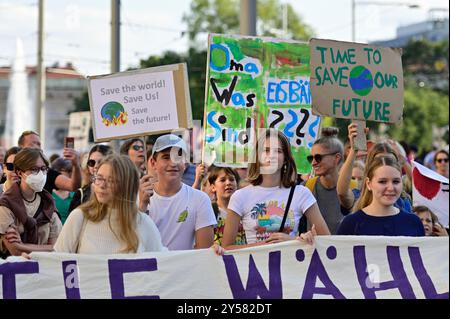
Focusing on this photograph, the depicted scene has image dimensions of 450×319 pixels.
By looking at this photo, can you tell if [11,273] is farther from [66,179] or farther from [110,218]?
[66,179]

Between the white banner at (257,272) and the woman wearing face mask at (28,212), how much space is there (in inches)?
29.1

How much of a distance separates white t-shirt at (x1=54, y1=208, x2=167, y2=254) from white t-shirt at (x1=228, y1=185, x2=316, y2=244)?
69cm

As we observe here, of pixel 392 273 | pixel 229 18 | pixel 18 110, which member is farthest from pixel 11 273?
pixel 229 18

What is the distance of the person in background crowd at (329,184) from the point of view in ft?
24.0

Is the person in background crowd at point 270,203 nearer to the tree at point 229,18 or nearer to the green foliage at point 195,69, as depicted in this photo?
the green foliage at point 195,69

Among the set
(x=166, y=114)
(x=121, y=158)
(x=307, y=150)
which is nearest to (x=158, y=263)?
(x=121, y=158)

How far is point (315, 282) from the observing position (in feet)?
20.2

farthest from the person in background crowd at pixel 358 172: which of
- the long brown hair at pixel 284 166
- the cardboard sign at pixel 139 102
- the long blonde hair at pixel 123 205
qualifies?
the long blonde hair at pixel 123 205

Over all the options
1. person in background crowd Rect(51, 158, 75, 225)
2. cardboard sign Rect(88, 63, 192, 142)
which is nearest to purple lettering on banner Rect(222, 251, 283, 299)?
cardboard sign Rect(88, 63, 192, 142)

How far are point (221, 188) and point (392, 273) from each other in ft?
6.93

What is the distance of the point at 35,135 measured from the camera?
32.3ft

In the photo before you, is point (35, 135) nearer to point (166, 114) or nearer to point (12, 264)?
point (166, 114)

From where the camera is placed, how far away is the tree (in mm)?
67500

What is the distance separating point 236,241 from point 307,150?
232cm
